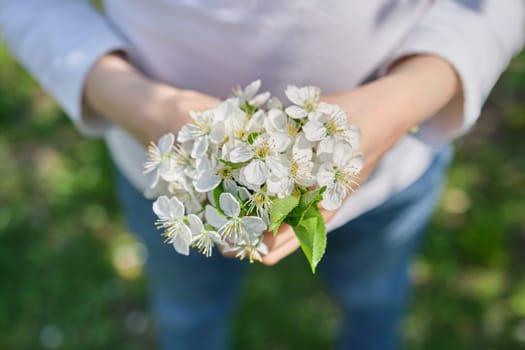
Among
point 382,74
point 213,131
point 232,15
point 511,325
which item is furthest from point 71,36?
point 511,325

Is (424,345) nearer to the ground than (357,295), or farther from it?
nearer to the ground

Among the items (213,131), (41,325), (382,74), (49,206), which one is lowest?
(41,325)

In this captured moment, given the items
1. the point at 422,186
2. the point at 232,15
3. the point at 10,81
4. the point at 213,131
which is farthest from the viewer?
the point at 10,81

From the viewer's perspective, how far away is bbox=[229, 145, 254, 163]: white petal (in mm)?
784

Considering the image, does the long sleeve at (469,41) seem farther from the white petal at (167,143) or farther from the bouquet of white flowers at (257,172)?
the white petal at (167,143)

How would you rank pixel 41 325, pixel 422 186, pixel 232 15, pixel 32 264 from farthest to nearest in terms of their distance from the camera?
pixel 32 264 < pixel 41 325 < pixel 422 186 < pixel 232 15

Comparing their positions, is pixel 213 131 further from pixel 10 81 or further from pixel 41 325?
pixel 10 81

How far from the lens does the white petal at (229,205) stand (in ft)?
2.61

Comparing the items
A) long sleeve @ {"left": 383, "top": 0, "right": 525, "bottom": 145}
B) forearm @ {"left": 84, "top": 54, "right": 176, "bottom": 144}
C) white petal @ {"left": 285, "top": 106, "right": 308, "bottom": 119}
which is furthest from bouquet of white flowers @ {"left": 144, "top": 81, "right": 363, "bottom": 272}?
long sleeve @ {"left": 383, "top": 0, "right": 525, "bottom": 145}

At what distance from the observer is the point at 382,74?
109 cm

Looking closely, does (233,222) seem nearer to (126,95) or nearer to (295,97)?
(295,97)

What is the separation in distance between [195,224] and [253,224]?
8cm

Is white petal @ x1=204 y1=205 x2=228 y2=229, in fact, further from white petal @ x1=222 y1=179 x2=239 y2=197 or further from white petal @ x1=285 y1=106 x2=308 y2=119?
white petal @ x1=285 y1=106 x2=308 y2=119

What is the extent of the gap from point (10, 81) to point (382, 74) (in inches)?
95.2
